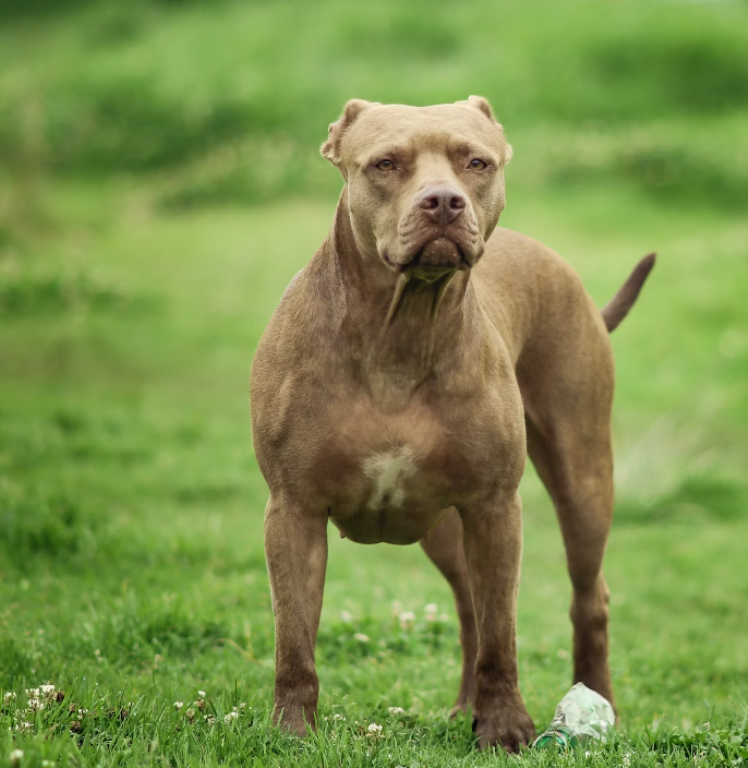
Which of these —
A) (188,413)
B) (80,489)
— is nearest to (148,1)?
(188,413)

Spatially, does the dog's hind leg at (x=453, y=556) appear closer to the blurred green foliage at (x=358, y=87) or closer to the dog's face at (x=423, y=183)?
the dog's face at (x=423, y=183)

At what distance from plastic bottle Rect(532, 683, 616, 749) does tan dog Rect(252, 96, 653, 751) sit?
11 cm

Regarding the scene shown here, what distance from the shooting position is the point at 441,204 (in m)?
3.36

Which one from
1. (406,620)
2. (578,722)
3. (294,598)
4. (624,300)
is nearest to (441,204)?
(294,598)

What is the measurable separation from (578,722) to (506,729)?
0.87 ft

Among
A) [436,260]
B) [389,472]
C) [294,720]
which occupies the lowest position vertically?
[294,720]

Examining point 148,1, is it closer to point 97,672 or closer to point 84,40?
point 84,40

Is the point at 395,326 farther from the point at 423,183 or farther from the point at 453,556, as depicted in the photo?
the point at 453,556

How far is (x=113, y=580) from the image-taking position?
616 cm

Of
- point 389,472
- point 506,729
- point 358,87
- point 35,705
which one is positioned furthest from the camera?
point 358,87

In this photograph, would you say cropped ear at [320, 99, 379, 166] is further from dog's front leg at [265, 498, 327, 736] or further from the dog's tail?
the dog's tail

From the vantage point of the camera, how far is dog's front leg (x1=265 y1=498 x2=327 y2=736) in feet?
12.3

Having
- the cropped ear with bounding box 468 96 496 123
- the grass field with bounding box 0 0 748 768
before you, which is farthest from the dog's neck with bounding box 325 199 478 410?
the grass field with bounding box 0 0 748 768

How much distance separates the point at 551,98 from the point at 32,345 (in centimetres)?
998
